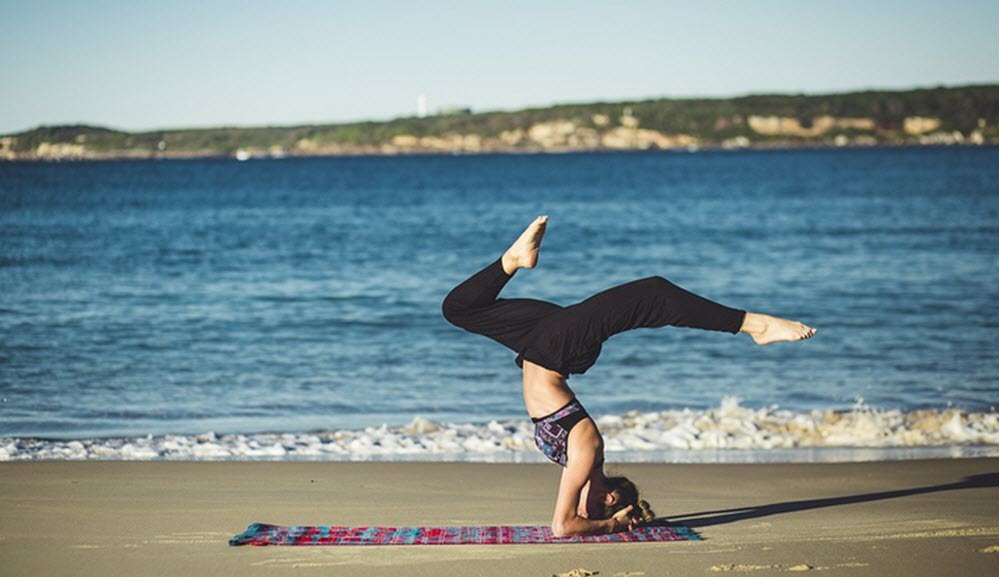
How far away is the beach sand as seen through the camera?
19.5 ft

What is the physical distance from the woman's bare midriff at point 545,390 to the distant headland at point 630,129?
15955 centimetres

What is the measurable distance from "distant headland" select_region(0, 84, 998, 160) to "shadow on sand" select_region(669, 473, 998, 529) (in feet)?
521

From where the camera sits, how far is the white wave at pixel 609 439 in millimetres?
9906

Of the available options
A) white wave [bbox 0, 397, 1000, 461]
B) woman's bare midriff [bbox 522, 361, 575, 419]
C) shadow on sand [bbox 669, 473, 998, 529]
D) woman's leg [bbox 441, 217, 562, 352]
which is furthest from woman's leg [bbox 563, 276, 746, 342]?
white wave [bbox 0, 397, 1000, 461]

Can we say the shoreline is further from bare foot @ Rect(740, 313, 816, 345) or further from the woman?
bare foot @ Rect(740, 313, 816, 345)

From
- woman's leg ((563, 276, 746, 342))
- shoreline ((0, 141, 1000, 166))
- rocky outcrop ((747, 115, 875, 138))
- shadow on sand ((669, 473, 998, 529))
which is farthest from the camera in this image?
rocky outcrop ((747, 115, 875, 138))

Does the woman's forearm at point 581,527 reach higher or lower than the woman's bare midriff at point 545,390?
lower

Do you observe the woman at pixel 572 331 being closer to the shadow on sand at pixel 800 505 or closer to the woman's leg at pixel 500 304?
the woman's leg at pixel 500 304

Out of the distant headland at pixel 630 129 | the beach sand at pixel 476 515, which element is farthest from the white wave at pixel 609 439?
the distant headland at pixel 630 129

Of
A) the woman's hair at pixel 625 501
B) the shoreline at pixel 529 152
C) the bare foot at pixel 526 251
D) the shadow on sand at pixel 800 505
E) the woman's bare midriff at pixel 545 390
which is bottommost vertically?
the shadow on sand at pixel 800 505

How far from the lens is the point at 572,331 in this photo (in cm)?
602

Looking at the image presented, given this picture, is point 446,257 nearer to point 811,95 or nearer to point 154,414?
point 154,414

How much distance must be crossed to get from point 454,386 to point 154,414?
354 cm

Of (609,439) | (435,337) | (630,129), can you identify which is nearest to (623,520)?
(609,439)
